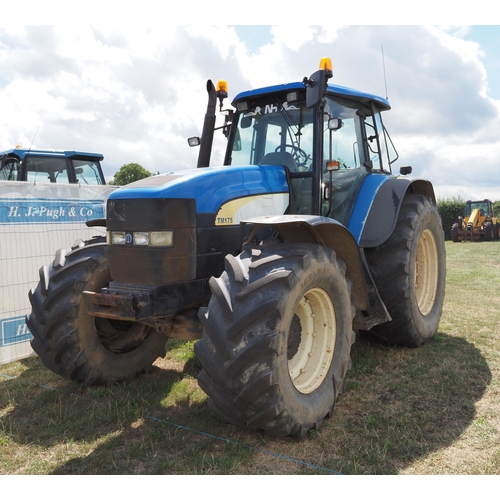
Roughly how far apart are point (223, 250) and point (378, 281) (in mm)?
1715

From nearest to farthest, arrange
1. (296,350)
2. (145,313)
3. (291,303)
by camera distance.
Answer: (291,303), (145,313), (296,350)

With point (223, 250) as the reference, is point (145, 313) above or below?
below

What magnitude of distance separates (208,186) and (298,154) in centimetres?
113

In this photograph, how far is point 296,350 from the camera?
11.6 ft

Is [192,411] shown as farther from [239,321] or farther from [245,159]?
[245,159]

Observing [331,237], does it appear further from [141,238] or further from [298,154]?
[141,238]

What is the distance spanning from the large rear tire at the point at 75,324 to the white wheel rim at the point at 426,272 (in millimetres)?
3224

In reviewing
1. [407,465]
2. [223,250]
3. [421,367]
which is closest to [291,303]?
[223,250]

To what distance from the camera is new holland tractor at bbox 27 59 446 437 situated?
2967 mm

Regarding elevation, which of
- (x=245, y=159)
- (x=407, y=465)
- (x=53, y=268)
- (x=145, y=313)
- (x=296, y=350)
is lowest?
(x=407, y=465)

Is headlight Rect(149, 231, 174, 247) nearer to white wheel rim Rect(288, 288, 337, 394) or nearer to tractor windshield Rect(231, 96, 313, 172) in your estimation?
white wheel rim Rect(288, 288, 337, 394)

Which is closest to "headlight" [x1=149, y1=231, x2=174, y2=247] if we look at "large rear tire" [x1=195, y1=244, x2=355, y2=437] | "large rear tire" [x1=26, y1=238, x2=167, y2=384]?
"large rear tire" [x1=195, y1=244, x2=355, y2=437]

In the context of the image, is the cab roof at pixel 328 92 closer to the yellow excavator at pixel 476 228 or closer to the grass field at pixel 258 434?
the grass field at pixel 258 434

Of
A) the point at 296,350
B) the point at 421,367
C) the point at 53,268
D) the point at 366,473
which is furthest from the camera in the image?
the point at 421,367
